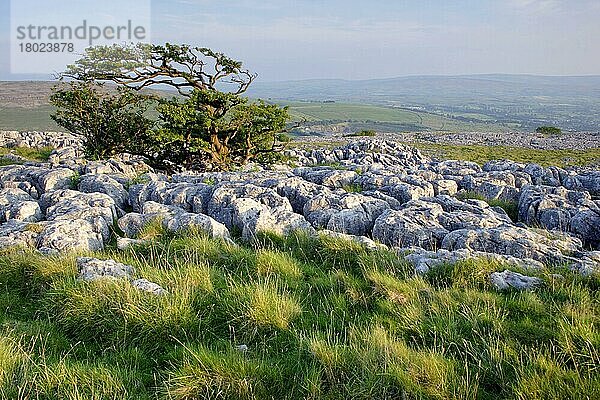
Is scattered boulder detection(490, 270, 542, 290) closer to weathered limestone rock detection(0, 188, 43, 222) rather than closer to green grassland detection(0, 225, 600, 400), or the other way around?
green grassland detection(0, 225, 600, 400)

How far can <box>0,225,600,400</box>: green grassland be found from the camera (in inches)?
182

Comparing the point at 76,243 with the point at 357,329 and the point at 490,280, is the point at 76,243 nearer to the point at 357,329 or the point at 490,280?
the point at 357,329

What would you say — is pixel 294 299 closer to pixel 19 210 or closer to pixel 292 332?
pixel 292 332

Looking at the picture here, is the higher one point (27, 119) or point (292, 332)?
point (27, 119)

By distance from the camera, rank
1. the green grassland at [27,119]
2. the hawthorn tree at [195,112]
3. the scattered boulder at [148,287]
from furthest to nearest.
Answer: the green grassland at [27,119] < the hawthorn tree at [195,112] < the scattered boulder at [148,287]

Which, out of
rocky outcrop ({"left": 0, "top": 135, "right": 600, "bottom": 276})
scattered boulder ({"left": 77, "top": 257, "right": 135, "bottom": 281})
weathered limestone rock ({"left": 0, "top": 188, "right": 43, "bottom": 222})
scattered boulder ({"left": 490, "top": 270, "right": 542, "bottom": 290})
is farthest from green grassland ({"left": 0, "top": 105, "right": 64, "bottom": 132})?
scattered boulder ({"left": 490, "top": 270, "right": 542, "bottom": 290})

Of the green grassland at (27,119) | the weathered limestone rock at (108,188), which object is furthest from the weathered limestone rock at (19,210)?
the green grassland at (27,119)

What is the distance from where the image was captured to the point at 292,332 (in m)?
5.78

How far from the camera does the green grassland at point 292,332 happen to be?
4.62 meters

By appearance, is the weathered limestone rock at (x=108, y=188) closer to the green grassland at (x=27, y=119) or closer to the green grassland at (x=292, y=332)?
the green grassland at (x=292, y=332)

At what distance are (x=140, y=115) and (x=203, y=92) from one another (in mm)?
5674

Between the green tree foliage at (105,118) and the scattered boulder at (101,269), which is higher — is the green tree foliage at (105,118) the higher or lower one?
the higher one

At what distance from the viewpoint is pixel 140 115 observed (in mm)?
25047

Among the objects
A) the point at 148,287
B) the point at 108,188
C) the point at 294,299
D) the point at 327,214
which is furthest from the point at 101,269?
the point at 108,188
